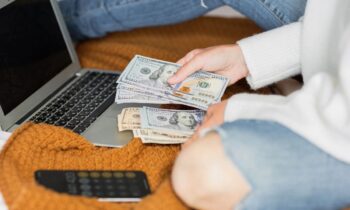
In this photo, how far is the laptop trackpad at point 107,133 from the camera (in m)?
1.18

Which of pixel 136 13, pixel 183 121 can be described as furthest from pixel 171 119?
pixel 136 13

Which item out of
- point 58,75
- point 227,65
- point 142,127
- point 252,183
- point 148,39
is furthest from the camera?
point 148,39

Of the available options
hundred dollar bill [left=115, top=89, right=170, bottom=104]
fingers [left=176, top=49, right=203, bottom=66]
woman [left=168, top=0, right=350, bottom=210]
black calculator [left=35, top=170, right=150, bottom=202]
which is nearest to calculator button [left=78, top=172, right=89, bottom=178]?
black calculator [left=35, top=170, right=150, bottom=202]

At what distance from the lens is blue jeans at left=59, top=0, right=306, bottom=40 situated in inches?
55.6

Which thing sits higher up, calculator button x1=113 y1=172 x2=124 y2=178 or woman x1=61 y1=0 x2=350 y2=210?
woman x1=61 y1=0 x2=350 y2=210

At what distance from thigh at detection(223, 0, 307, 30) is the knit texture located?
0.17 m

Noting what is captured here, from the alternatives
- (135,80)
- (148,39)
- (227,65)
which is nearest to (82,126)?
(135,80)

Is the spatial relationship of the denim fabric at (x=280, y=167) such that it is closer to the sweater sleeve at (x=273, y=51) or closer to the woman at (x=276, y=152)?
the woman at (x=276, y=152)

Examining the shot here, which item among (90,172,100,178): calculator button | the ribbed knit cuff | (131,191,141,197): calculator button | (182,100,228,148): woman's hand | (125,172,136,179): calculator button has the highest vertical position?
the ribbed knit cuff

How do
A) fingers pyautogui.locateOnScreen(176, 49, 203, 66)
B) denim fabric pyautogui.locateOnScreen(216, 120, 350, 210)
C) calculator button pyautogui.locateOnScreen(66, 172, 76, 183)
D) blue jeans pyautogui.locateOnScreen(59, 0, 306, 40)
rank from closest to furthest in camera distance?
denim fabric pyautogui.locateOnScreen(216, 120, 350, 210) → calculator button pyautogui.locateOnScreen(66, 172, 76, 183) → fingers pyautogui.locateOnScreen(176, 49, 203, 66) → blue jeans pyautogui.locateOnScreen(59, 0, 306, 40)

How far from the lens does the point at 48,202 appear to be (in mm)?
898

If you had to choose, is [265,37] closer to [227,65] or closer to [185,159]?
[227,65]

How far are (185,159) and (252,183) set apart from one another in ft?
0.37

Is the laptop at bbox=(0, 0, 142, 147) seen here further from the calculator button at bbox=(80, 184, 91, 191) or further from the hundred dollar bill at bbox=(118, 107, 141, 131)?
the calculator button at bbox=(80, 184, 91, 191)
